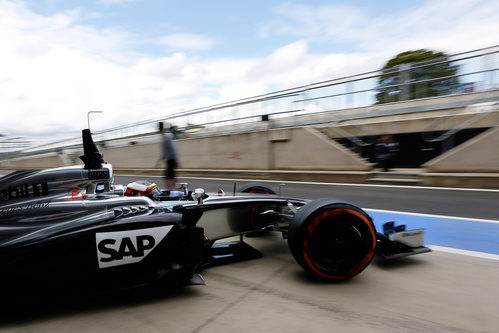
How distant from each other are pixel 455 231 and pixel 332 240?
239 cm

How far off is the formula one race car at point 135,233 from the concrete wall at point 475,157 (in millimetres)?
5427

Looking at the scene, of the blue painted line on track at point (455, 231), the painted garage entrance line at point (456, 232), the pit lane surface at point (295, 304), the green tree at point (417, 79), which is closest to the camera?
the pit lane surface at point (295, 304)

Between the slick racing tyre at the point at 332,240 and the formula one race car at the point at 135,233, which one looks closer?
the formula one race car at the point at 135,233

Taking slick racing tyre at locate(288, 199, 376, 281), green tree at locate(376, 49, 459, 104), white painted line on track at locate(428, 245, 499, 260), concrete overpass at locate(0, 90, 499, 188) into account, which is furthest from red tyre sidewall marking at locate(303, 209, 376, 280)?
green tree at locate(376, 49, 459, 104)

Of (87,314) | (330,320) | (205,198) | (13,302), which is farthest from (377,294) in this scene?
(13,302)

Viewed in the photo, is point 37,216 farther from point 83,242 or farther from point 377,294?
point 377,294

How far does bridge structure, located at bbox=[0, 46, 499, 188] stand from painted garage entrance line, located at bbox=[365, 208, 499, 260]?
3.09 meters

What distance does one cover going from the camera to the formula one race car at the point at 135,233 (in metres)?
2.16

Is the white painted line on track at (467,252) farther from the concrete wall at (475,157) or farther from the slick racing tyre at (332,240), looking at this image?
the concrete wall at (475,157)

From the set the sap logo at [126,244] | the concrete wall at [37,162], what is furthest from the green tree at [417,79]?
the concrete wall at [37,162]

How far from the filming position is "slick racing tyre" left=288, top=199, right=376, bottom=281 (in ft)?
8.45

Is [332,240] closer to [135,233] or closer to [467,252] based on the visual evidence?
[135,233]

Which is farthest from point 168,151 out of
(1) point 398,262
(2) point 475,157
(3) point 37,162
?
(3) point 37,162

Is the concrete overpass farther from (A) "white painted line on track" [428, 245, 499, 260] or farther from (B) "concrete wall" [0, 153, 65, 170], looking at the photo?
(B) "concrete wall" [0, 153, 65, 170]
